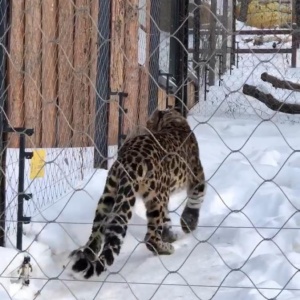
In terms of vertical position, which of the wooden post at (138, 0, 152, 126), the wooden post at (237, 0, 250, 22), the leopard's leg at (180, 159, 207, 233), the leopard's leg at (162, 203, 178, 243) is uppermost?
the wooden post at (237, 0, 250, 22)

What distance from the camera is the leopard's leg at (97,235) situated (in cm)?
181

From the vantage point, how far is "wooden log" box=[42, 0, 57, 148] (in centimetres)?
306

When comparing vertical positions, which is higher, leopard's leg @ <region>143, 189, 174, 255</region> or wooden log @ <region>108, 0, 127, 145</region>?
wooden log @ <region>108, 0, 127, 145</region>

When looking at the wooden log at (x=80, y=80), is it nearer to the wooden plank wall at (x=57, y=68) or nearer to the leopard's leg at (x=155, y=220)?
the wooden plank wall at (x=57, y=68)

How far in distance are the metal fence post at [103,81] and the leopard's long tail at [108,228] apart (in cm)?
108

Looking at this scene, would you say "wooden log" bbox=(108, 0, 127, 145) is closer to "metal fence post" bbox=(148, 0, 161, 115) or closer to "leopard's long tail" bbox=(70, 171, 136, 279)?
"metal fence post" bbox=(148, 0, 161, 115)

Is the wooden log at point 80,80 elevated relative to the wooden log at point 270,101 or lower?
elevated

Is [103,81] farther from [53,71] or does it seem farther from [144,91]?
[144,91]

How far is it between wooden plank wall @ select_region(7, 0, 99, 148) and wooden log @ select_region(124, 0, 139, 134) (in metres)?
0.58

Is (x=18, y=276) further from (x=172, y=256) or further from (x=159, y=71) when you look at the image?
(x=159, y=71)

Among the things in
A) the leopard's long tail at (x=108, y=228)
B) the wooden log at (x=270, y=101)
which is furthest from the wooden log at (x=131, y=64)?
the leopard's long tail at (x=108, y=228)

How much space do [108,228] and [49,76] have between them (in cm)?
119

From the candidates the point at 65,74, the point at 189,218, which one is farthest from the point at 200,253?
the point at 65,74

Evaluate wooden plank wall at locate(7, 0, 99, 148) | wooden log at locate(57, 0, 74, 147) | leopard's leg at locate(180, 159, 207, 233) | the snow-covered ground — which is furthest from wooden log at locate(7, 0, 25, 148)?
leopard's leg at locate(180, 159, 207, 233)
